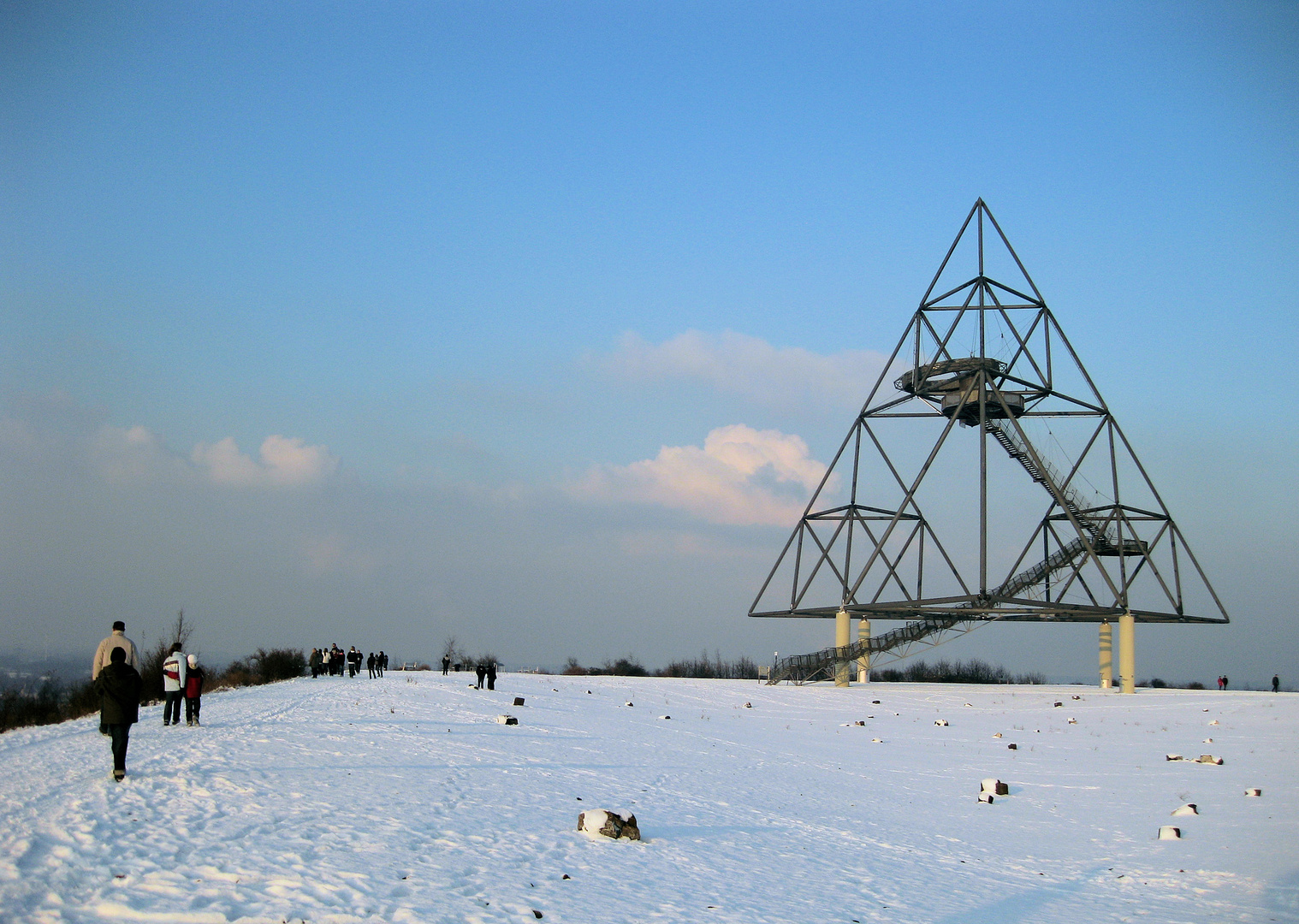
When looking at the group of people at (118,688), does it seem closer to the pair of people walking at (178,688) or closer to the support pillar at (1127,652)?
the pair of people walking at (178,688)

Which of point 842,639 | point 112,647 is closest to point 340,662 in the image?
point 842,639

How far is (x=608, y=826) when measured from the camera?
421 inches

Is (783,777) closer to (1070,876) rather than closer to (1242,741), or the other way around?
(1070,876)

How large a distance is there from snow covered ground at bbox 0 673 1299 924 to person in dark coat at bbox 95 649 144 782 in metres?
0.43

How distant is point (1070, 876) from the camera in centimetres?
1104

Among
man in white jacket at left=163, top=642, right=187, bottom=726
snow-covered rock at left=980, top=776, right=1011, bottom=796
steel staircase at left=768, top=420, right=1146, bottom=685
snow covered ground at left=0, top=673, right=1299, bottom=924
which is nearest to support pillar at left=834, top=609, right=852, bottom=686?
steel staircase at left=768, top=420, right=1146, bottom=685

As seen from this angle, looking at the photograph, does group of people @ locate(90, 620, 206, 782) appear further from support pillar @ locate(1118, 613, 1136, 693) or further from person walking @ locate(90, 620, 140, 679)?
support pillar @ locate(1118, 613, 1136, 693)

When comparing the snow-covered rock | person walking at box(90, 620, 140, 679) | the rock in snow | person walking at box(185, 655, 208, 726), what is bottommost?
the snow-covered rock

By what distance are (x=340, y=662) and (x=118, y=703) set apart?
32.3 m

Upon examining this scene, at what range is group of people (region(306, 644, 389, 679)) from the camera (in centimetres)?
3850

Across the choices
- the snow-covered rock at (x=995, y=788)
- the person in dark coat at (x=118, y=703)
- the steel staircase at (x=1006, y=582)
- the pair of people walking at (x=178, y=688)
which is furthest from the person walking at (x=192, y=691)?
the steel staircase at (x=1006, y=582)

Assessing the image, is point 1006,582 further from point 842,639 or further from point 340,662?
point 340,662

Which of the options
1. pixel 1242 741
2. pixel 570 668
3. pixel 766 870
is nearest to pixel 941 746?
pixel 1242 741

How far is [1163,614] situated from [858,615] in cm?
1279
